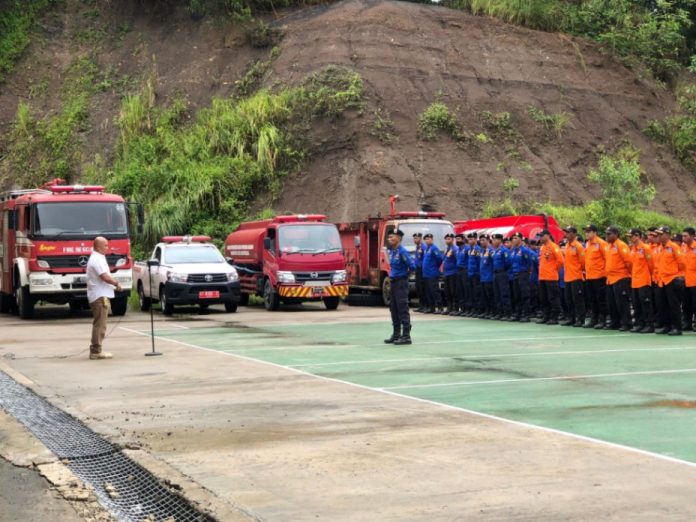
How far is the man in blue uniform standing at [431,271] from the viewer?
2619 centimetres

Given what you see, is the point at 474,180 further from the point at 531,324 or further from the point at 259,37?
the point at 531,324

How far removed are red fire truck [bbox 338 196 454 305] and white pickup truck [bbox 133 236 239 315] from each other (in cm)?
438

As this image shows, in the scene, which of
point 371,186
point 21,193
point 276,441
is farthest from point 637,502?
point 371,186

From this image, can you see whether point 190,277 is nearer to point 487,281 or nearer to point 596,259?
point 487,281

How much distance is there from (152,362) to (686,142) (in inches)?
1426

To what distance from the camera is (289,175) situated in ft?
135

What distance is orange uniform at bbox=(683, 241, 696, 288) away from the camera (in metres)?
19.0

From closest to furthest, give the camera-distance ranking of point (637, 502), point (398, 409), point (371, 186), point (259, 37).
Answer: point (637, 502), point (398, 409), point (371, 186), point (259, 37)

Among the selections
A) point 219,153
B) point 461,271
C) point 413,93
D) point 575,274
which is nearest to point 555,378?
point 575,274

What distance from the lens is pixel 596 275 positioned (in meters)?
20.8

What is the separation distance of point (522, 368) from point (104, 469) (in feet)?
23.5

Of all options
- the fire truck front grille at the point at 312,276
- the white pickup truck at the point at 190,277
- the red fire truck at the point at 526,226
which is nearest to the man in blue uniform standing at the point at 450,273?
the red fire truck at the point at 526,226

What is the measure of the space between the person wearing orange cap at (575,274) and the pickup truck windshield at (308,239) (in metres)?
8.35

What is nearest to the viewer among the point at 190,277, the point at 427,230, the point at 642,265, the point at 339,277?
the point at 642,265
